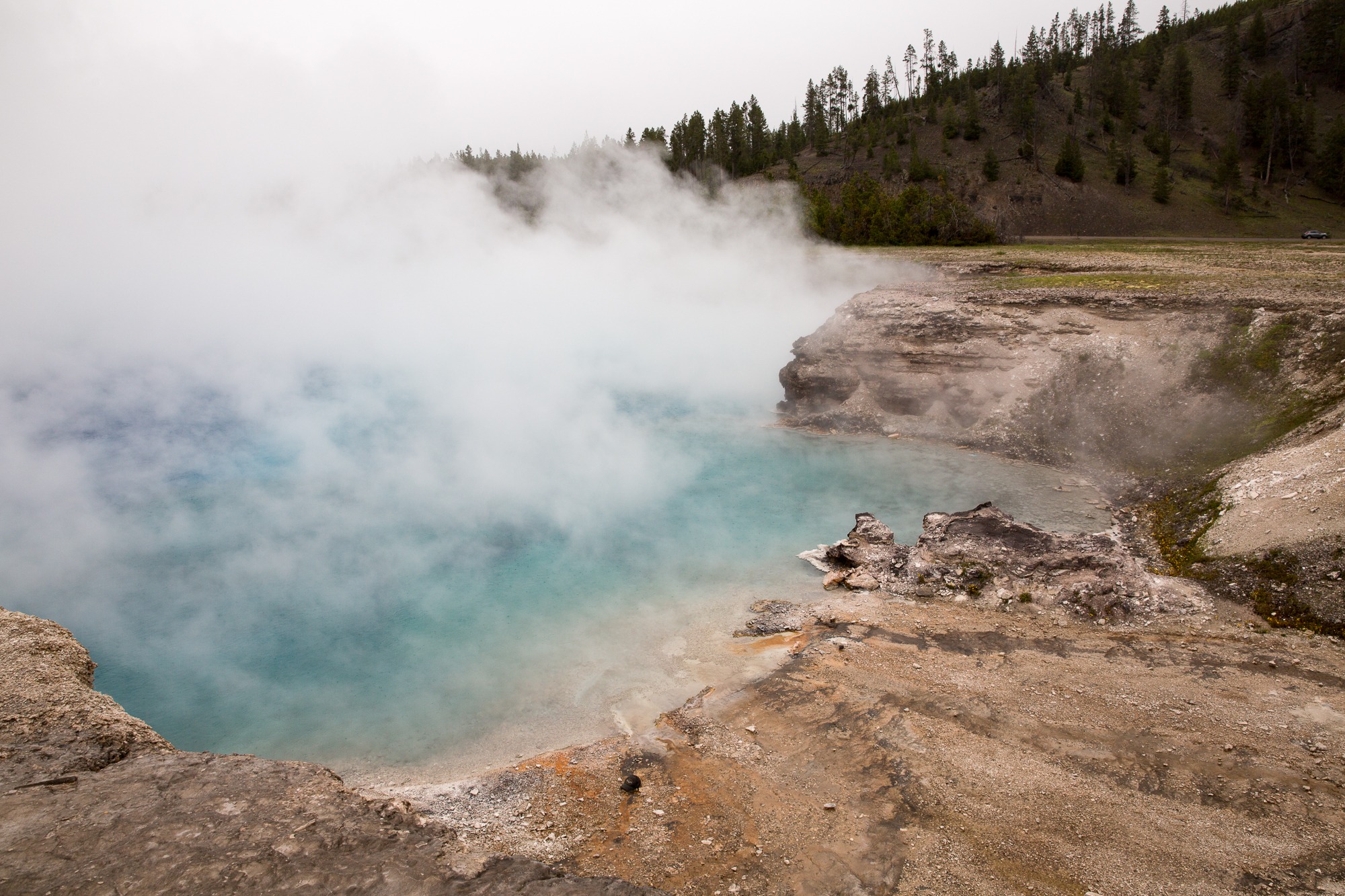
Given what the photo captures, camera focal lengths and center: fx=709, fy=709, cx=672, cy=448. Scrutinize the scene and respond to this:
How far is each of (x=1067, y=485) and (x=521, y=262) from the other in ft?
67.8

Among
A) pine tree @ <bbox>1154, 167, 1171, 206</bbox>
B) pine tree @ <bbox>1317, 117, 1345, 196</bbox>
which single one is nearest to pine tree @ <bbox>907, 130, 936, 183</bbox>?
pine tree @ <bbox>1154, 167, 1171, 206</bbox>

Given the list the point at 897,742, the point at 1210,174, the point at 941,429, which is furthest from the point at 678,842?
the point at 1210,174

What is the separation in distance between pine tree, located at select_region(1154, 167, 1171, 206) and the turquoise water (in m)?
52.5

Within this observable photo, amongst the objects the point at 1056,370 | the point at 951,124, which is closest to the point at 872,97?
the point at 951,124

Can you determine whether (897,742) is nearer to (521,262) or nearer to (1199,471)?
(1199,471)

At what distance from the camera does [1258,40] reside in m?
72.9

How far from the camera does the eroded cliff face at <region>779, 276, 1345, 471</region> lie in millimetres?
15406

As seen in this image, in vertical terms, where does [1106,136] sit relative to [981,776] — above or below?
above

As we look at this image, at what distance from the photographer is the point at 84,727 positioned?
227 inches

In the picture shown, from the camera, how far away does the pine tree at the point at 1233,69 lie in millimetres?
69125

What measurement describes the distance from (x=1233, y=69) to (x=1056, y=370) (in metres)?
76.1

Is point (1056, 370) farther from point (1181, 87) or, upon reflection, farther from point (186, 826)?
point (1181, 87)

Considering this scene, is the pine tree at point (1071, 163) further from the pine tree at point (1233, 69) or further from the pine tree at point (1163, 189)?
the pine tree at point (1233, 69)

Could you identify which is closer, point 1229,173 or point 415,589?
point 415,589
